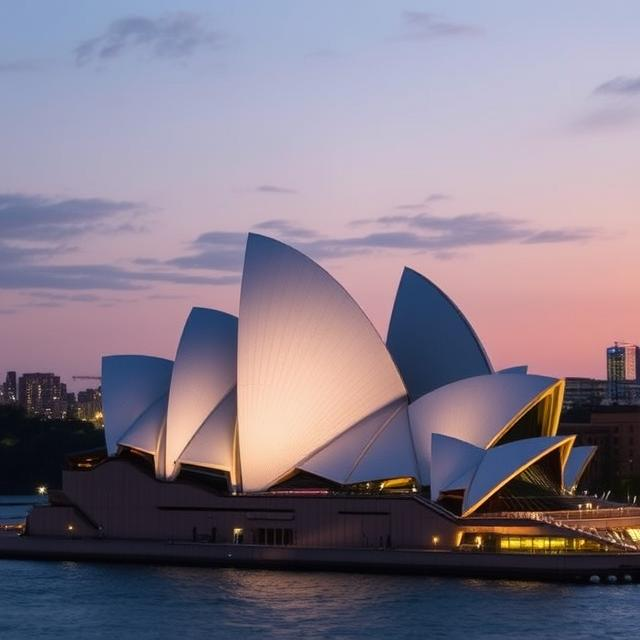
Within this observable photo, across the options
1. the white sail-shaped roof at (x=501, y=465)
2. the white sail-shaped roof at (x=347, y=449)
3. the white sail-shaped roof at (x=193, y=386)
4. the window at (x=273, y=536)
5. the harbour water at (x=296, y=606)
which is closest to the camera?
the harbour water at (x=296, y=606)

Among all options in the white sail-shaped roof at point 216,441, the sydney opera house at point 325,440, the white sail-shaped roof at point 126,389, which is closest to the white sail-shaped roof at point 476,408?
the sydney opera house at point 325,440

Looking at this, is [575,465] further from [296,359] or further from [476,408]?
[296,359]

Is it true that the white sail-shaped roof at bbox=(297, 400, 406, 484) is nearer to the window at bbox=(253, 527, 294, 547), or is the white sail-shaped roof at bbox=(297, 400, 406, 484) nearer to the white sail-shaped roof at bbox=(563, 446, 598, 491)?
the window at bbox=(253, 527, 294, 547)

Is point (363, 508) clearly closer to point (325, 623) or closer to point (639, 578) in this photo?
point (639, 578)

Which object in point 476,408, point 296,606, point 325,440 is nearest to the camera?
point 296,606

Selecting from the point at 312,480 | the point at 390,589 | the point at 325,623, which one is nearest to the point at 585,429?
the point at 312,480

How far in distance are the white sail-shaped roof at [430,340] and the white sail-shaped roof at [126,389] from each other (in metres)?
8.71

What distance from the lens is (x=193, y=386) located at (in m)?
59.0

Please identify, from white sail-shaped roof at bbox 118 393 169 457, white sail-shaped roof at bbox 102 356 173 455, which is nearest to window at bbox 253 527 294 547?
white sail-shaped roof at bbox 118 393 169 457

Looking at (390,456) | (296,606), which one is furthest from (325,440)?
(296,606)

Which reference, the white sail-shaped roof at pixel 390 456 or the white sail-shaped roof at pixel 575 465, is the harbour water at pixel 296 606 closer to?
the white sail-shaped roof at pixel 390 456

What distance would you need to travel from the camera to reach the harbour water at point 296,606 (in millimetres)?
41625

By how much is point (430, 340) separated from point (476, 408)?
21.4ft

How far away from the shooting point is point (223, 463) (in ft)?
193
